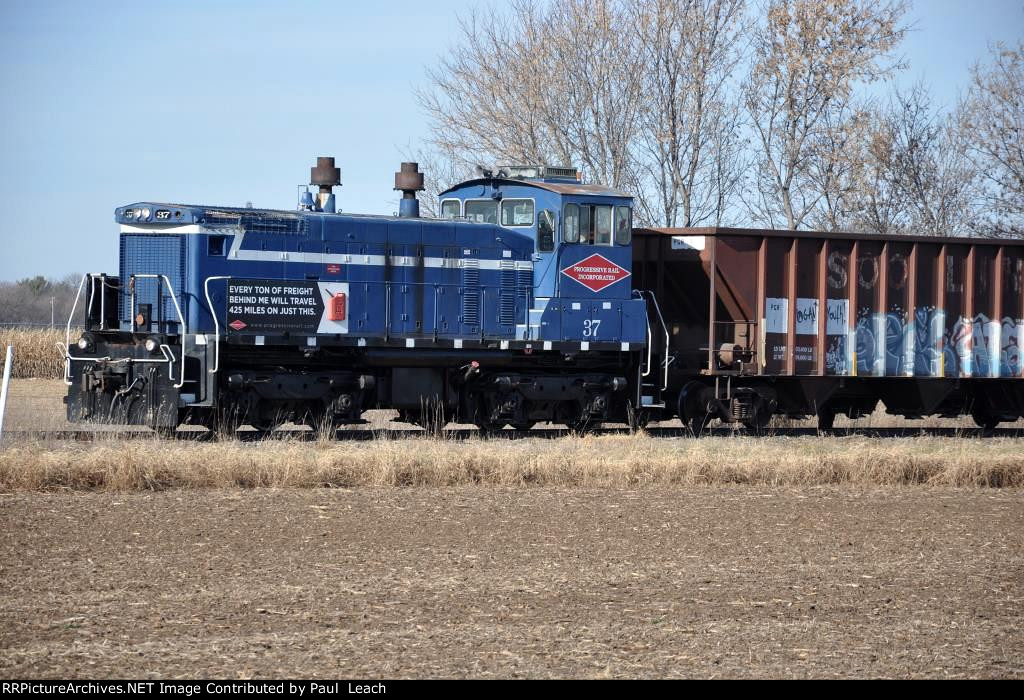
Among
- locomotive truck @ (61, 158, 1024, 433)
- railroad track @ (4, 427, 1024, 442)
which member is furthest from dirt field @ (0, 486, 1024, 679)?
locomotive truck @ (61, 158, 1024, 433)

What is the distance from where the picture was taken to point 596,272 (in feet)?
59.4

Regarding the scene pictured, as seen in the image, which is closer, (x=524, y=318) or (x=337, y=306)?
(x=337, y=306)

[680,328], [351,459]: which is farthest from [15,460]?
→ [680,328]

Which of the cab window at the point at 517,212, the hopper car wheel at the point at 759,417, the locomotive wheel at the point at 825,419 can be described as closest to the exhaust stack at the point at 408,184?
the cab window at the point at 517,212

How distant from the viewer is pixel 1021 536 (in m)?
10.6

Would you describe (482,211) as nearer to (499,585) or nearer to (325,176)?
(325,176)

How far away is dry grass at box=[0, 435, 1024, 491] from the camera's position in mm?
12352

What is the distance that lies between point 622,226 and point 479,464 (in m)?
6.15

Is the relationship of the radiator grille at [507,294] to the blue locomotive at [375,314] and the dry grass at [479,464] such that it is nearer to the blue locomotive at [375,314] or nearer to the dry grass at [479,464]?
the blue locomotive at [375,314]

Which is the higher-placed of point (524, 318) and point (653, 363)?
point (524, 318)

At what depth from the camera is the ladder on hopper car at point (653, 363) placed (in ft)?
61.2

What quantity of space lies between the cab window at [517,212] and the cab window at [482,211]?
0.18 m

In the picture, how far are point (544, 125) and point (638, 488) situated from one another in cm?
1971

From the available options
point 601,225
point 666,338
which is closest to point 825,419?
point 666,338
